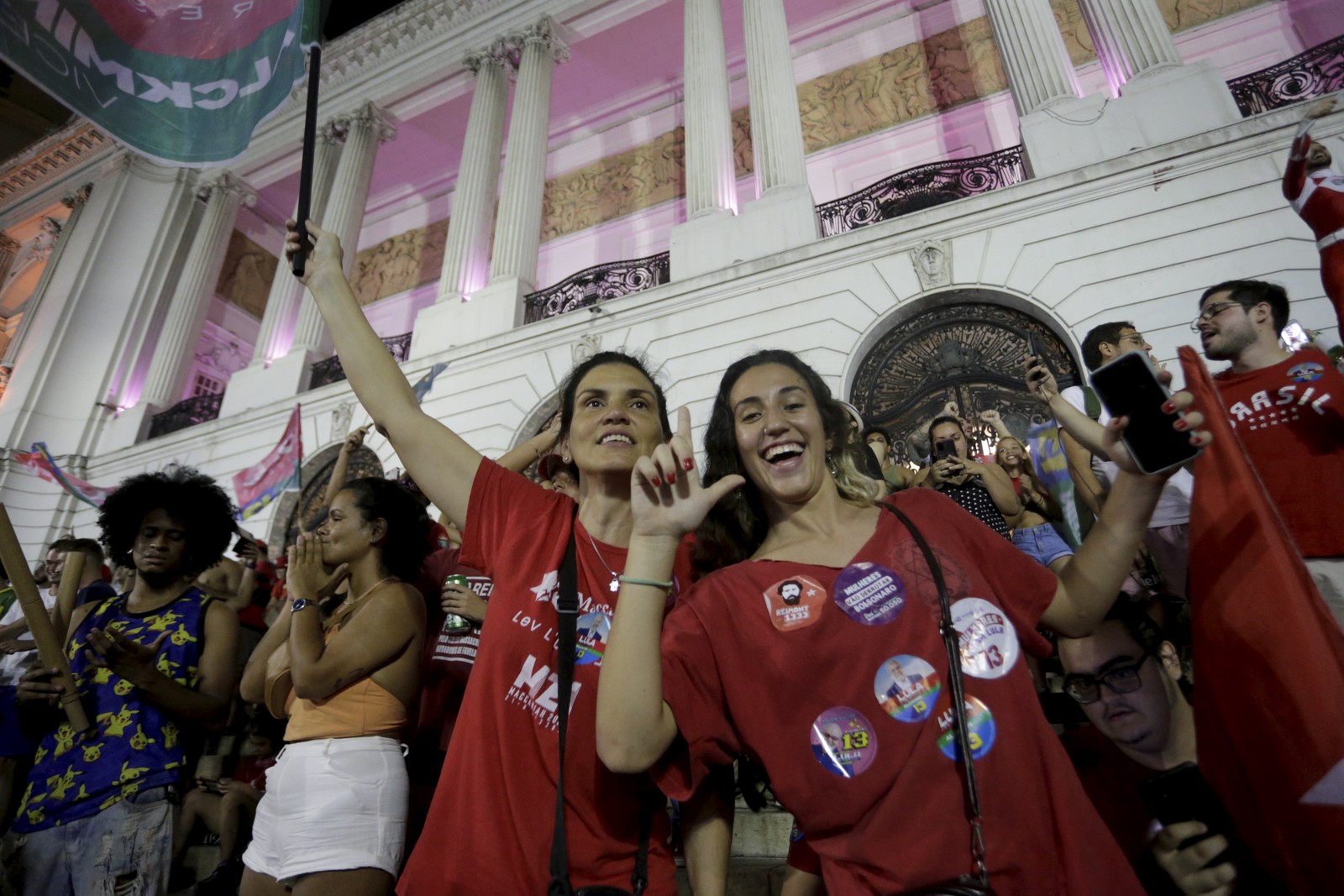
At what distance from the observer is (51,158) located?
1794 centimetres

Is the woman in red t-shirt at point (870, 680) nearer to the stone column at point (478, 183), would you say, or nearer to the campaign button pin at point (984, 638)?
the campaign button pin at point (984, 638)

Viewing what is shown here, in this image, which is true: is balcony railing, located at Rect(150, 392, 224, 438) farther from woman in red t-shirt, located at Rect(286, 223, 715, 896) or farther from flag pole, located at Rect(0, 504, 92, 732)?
woman in red t-shirt, located at Rect(286, 223, 715, 896)

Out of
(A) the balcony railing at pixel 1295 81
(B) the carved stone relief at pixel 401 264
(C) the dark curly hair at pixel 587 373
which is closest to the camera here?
(C) the dark curly hair at pixel 587 373

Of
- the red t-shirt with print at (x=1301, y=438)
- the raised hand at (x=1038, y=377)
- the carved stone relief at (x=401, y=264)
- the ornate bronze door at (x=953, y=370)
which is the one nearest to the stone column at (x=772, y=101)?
the ornate bronze door at (x=953, y=370)

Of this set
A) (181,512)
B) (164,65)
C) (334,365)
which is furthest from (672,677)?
(334,365)

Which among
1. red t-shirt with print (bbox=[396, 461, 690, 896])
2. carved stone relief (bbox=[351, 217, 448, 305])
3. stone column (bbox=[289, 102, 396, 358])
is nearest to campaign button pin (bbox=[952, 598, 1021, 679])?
red t-shirt with print (bbox=[396, 461, 690, 896])

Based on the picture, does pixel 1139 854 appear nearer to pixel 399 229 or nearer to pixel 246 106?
pixel 246 106

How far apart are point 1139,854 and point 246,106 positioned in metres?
4.22

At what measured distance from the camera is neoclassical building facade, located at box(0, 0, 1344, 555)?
6707mm

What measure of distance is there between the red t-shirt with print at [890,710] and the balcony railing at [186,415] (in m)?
14.9

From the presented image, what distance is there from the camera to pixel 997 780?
992 millimetres

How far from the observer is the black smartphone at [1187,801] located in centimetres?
100

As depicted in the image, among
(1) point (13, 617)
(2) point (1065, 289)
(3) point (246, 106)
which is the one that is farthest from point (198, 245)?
(2) point (1065, 289)

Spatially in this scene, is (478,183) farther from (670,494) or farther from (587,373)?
(670,494)
